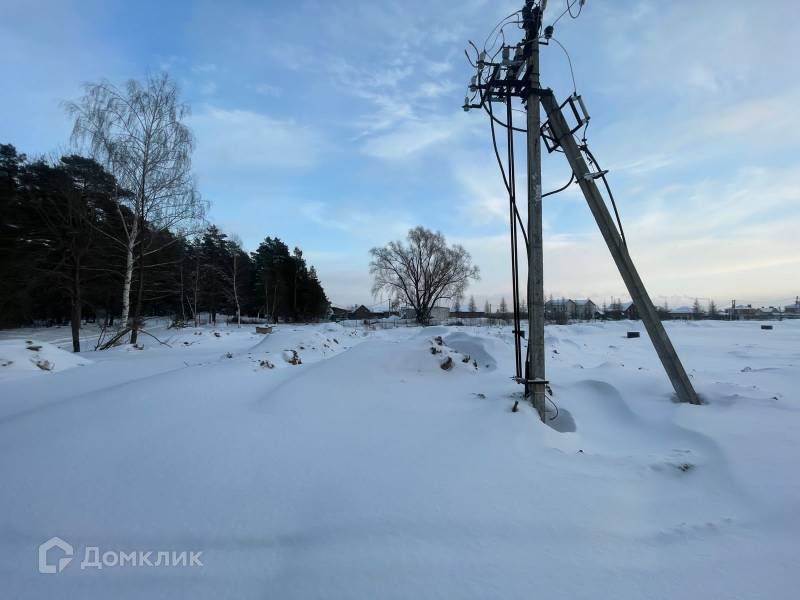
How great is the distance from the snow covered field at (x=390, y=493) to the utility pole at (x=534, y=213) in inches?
30.4

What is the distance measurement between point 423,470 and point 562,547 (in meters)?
0.96

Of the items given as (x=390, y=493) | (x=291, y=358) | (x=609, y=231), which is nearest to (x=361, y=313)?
(x=291, y=358)

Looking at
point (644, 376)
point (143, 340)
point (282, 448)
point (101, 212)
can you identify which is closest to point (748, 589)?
point (282, 448)

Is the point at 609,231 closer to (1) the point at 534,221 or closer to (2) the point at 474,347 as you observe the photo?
(1) the point at 534,221

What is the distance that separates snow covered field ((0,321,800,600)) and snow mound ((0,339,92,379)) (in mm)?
2457

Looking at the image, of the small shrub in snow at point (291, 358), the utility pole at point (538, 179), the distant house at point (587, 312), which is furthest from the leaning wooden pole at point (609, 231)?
the distant house at point (587, 312)

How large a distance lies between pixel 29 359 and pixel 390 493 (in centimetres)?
→ 724

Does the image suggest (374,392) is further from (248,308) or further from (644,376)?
(248,308)

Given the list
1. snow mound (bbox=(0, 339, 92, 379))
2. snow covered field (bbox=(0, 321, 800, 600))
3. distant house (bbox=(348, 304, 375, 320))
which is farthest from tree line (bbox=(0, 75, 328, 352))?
distant house (bbox=(348, 304, 375, 320))

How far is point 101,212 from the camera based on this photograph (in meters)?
14.8

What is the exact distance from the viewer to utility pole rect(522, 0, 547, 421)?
414 cm

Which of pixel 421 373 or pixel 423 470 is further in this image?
pixel 421 373

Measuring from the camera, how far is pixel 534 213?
419 centimetres

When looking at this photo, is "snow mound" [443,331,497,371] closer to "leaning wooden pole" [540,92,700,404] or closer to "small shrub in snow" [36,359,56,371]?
"leaning wooden pole" [540,92,700,404]
